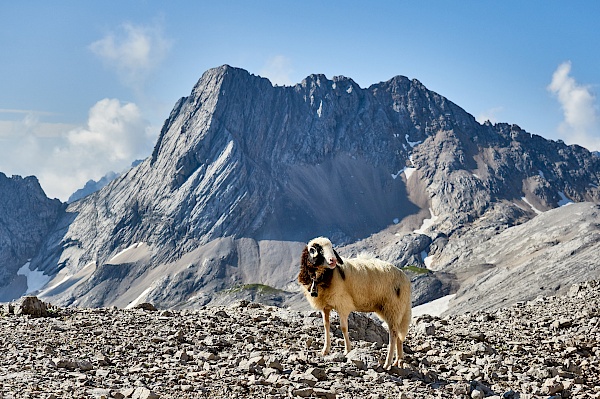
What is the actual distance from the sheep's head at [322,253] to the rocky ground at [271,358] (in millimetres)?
2616

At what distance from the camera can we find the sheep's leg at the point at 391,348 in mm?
15570

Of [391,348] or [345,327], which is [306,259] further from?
[391,348]

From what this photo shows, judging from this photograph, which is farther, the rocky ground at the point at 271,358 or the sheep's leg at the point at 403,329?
the sheep's leg at the point at 403,329

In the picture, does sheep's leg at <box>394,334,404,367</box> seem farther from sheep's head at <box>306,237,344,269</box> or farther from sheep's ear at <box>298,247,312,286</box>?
sheep's ear at <box>298,247,312,286</box>

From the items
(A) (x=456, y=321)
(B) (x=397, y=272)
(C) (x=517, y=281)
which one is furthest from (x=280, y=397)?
(C) (x=517, y=281)

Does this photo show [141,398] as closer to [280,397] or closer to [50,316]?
[280,397]

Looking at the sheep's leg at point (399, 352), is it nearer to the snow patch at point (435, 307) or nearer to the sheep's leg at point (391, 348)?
the sheep's leg at point (391, 348)

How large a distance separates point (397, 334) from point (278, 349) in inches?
139

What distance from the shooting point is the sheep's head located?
52.7ft

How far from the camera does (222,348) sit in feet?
54.3

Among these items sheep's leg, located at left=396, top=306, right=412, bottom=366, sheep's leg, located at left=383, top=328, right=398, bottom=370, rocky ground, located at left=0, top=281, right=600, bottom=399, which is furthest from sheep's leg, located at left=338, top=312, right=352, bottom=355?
sheep's leg, located at left=396, top=306, right=412, bottom=366

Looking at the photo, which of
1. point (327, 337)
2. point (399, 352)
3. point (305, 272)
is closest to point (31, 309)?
point (305, 272)

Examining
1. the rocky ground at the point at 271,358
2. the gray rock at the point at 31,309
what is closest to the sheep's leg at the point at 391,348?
the rocky ground at the point at 271,358

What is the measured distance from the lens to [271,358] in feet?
47.3
